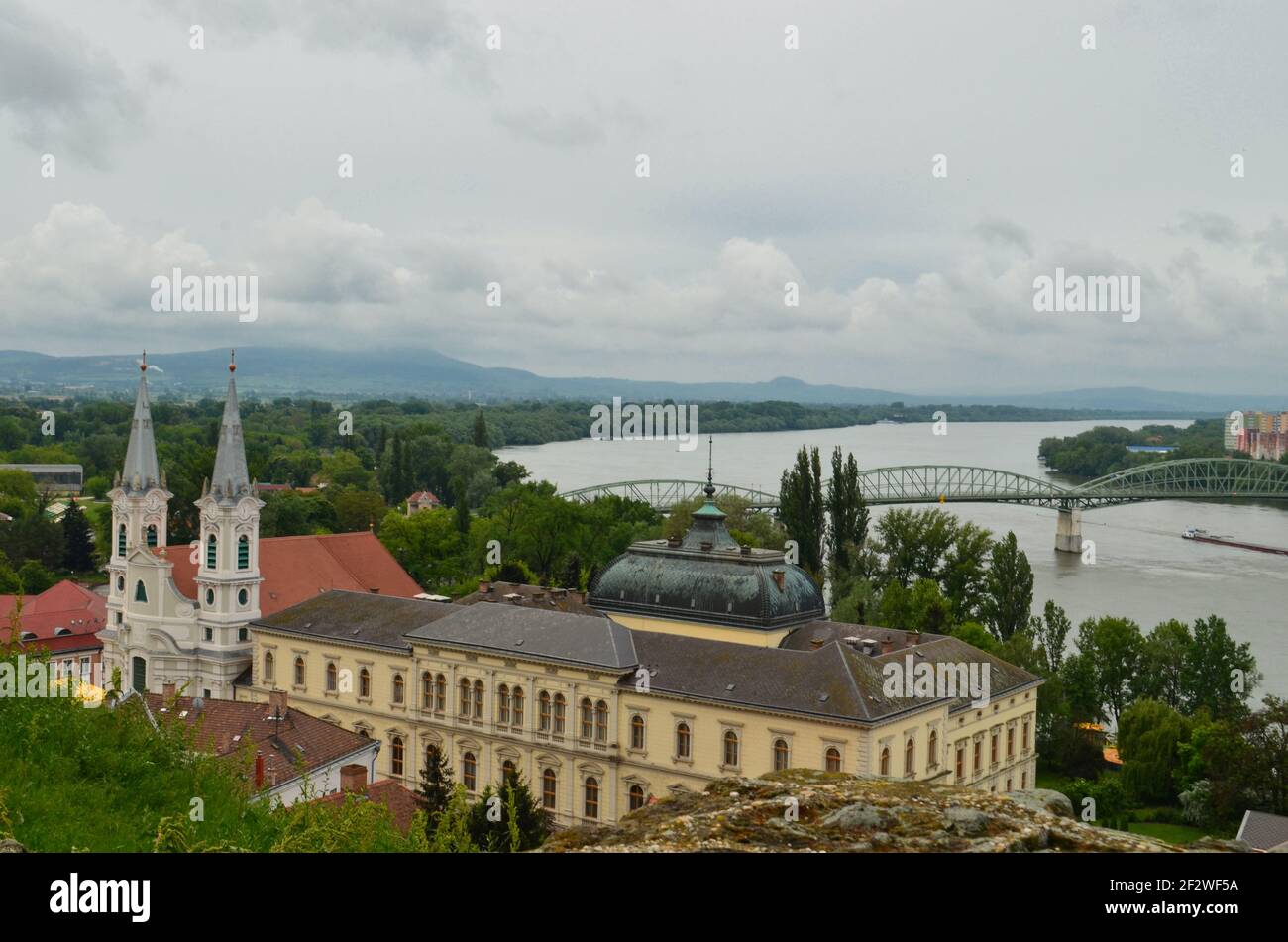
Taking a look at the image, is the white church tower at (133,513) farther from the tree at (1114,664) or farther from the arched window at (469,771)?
the tree at (1114,664)

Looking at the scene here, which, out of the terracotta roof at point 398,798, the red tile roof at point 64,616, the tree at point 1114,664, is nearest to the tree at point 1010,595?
the tree at point 1114,664

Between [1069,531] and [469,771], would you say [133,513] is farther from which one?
[1069,531]

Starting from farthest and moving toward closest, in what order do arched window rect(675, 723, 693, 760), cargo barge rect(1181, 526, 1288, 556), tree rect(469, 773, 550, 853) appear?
cargo barge rect(1181, 526, 1288, 556)
arched window rect(675, 723, 693, 760)
tree rect(469, 773, 550, 853)

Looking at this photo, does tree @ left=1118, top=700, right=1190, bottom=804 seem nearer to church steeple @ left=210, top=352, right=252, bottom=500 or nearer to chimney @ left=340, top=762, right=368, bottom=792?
chimney @ left=340, top=762, right=368, bottom=792

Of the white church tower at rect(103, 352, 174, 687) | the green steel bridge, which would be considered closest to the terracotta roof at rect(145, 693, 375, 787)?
the white church tower at rect(103, 352, 174, 687)
